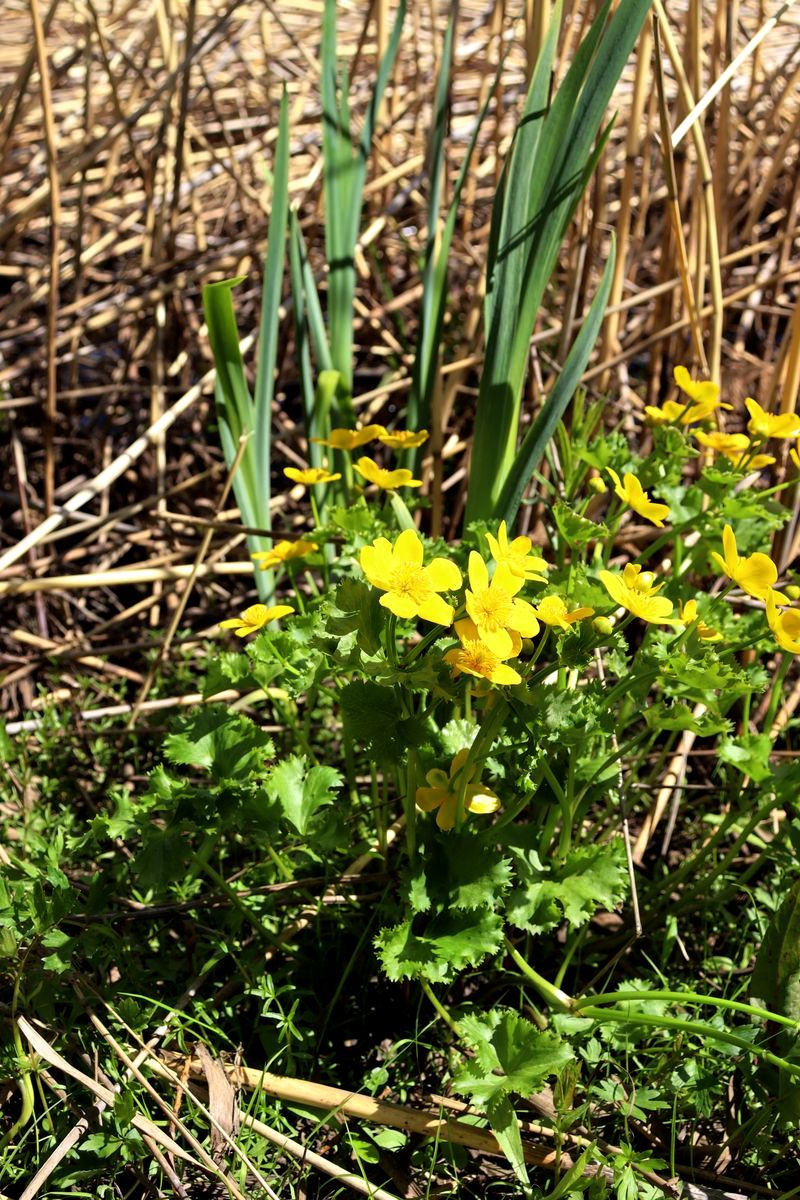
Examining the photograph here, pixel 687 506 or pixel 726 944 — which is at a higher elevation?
pixel 687 506

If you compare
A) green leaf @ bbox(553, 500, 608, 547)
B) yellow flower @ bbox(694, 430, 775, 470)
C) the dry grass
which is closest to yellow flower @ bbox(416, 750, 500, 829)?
green leaf @ bbox(553, 500, 608, 547)

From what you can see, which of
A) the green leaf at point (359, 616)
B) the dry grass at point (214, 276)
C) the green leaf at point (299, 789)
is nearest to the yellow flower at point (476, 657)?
the green leaf at point (359, 616)

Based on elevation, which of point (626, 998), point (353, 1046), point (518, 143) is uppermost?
point (518, 143)

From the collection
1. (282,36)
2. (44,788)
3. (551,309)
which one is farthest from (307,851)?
(282,36)

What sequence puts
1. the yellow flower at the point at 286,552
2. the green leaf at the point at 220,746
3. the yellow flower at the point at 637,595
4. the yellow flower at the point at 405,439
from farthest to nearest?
1. the yellow flower at the point at 405,439
2. the yellow flower at the point at 286,552
3. the green leaf at the point at 220,746
4. the yellow flower at the point at 637,595

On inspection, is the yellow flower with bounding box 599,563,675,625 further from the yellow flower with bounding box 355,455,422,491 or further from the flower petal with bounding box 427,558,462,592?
the yellow flower with bounding box 355,455,422,491

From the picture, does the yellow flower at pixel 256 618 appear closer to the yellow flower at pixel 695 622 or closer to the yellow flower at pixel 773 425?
the yellow flower at pixel 695 622

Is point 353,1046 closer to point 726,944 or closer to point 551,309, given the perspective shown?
point 726,944
